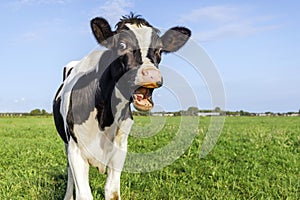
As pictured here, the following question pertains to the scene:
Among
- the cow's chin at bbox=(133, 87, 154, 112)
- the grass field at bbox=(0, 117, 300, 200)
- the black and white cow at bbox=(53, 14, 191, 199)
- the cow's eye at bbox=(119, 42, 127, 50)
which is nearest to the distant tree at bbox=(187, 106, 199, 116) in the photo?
the black and white cow at bbox=(53, 14, 191, 199)

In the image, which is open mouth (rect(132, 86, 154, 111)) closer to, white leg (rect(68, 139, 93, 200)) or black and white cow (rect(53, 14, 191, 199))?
black and white cow (rect(53, 14, 191, 199))

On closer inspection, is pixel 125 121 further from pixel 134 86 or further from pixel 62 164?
pixel 62 164

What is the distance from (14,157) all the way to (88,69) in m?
6.15

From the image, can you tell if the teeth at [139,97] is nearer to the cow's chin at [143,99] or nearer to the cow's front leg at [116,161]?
the cow's chin at [143,99]

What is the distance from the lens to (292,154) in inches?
379

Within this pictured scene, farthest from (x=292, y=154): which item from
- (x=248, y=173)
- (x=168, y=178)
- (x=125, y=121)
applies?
(x=125, y=121)

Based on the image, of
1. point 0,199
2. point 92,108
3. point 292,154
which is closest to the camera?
point 92,108

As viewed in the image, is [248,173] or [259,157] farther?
[259,157]

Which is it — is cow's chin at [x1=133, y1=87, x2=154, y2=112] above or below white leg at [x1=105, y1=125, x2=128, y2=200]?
above

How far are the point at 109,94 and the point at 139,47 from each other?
2.34ft

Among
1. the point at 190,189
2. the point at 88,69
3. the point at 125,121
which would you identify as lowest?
the point at 190,189

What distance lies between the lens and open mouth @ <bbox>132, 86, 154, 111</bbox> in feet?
12.4

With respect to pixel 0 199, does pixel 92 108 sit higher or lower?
higher

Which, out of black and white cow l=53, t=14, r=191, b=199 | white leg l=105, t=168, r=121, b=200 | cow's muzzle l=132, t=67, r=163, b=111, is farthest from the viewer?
white leg l=105, t=168, r=121, b=200
